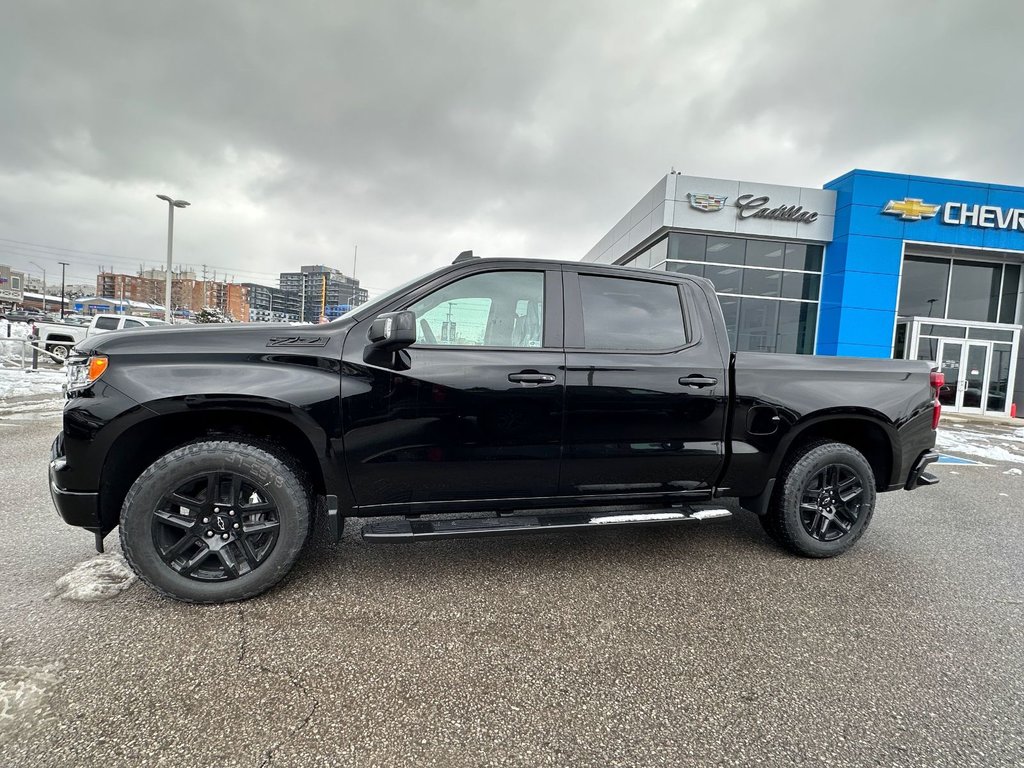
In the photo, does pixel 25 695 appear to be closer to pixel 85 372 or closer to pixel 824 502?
pixel 85 372

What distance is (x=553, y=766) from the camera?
66.0 inches

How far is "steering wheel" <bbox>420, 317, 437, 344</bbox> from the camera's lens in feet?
9.48

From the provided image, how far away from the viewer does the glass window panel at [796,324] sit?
54.7 feet

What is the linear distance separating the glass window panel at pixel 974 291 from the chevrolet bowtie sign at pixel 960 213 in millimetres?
1418

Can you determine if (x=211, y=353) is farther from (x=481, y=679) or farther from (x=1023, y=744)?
(x=1023, y=744)

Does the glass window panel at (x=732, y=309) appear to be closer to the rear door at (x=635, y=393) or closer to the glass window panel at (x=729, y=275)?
the glass window panel at (x=729, y=275)

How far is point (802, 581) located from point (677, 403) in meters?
1.31

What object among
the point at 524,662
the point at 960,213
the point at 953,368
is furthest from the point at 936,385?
the point at 953,368

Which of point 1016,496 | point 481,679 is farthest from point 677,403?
point 1016,496

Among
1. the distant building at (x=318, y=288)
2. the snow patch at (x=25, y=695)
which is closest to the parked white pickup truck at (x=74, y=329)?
the distant building at (x=318, y=288)

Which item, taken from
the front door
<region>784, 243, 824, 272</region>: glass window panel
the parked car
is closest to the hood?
the front door

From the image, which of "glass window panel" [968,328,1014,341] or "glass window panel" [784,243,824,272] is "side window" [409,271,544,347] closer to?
"glass window panel" [784,243,824,272]

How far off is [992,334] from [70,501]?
2262 cm

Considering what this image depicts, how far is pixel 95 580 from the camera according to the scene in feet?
9.09
